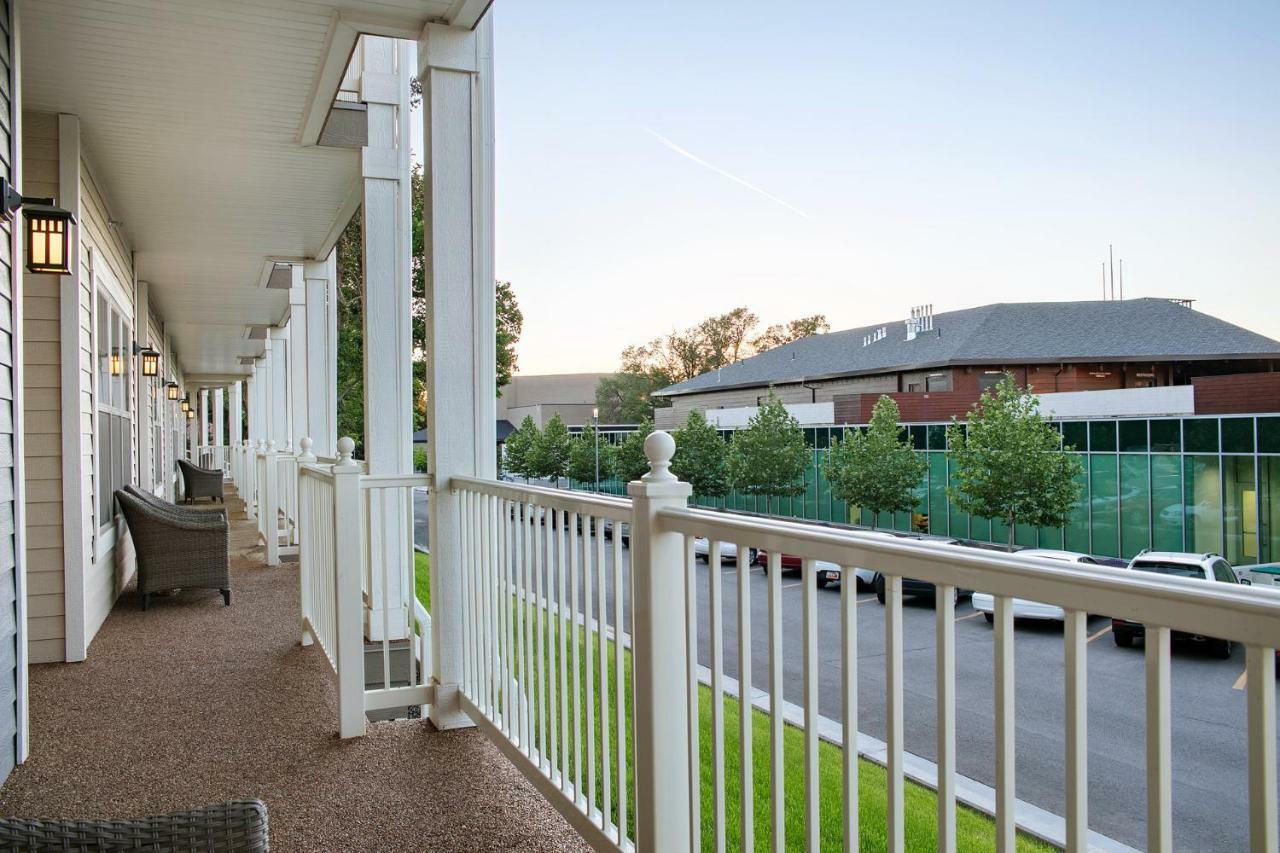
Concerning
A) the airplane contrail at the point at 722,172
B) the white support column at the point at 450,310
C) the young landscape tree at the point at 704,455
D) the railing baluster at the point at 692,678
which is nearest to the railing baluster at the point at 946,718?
the railing baluster at the point at 692,678

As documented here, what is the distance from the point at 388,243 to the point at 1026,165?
1329cm

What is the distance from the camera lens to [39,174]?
436 centimetres

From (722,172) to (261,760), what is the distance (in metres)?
15.3

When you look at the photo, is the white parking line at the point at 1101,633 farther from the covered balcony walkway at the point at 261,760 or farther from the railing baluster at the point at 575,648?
the covered balcony walkway at the point at 261,760

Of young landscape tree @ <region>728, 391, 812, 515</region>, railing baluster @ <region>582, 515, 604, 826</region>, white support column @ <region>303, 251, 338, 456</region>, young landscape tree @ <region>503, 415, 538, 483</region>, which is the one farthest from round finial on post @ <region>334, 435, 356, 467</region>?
white support column @ <region>303, 251, 338, 456</region>

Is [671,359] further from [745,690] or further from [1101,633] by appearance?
[1101,633]

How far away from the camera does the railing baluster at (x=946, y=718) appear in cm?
102

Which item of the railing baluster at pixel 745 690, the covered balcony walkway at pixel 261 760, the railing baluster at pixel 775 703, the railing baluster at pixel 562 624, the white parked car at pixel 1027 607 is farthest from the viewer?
the covered balcony walkway at pixel 261 760

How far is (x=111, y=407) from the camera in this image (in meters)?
5.82

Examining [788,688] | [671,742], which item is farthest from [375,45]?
[788,688]

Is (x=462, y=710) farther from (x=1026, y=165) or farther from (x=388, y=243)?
(x=1026, y=165)

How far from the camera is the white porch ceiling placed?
345 centimetres

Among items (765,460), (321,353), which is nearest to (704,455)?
(765,460)

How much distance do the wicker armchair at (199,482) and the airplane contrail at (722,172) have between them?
9.77 m
